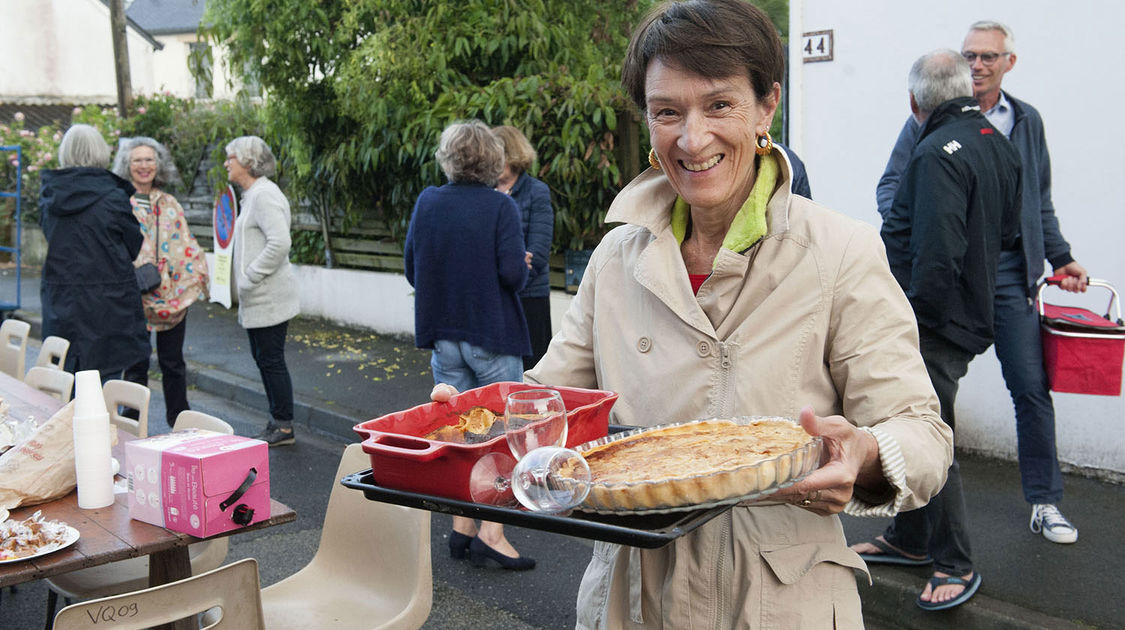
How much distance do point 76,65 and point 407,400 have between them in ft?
110

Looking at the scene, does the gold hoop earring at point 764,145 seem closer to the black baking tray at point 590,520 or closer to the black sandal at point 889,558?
the black baking tray at point 590,520

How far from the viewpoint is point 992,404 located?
5.82 m

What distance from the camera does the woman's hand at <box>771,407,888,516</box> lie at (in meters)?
1.54

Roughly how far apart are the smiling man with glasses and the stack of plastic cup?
3.41 m

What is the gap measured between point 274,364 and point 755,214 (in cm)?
575

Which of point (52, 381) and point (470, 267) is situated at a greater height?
point (470, 267)

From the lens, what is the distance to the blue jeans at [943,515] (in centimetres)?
409

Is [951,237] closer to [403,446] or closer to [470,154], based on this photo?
[470,154]

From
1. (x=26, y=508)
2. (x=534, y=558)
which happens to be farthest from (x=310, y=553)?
(x=26, y=508)

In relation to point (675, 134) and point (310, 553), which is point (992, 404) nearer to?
point (310, 553)

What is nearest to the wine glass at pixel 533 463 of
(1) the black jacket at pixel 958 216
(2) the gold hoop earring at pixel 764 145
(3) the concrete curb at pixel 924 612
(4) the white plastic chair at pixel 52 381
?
(2) the gold hoop earring at pixel 764 145

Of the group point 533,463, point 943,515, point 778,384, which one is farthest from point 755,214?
point 943,515

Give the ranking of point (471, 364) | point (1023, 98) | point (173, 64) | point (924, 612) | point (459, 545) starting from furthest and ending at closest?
point (173, 64), point (1023, 98), point (471, 364), point (459, 545), point (924, 612)

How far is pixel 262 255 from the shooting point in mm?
6773
